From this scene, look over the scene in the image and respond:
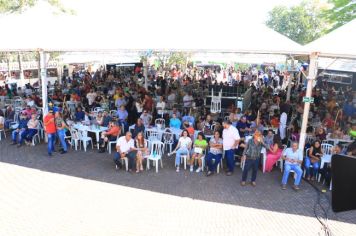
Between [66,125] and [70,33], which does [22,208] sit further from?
[70,33]

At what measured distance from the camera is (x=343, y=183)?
2244 mm

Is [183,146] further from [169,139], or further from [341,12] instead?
[341,12]

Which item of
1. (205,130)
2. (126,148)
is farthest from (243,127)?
(126,148)

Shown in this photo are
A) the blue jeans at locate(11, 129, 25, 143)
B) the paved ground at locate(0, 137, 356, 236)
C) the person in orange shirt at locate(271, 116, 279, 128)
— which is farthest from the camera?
the person in orange shirt at locate(271, 116, 279, 128)

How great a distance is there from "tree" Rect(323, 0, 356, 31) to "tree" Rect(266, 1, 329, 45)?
25.9m

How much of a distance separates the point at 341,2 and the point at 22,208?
58.6ft

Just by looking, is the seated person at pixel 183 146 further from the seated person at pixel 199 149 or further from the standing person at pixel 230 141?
the standing person at pixel 230 141

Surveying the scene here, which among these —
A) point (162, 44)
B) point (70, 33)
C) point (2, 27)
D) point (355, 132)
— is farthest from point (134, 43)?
point (355, 132)

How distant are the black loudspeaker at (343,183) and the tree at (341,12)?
17.4m

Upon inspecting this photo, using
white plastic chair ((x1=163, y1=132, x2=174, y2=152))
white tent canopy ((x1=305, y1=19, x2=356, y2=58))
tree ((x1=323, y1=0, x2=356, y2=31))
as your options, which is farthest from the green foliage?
white plastic chair ((x1=163, y1=132, x2=174, y2=152))

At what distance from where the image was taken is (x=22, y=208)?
21.1 ft

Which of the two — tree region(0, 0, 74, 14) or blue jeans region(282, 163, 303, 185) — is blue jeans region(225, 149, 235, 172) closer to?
blue jeans region(282, 163, 303, 185)

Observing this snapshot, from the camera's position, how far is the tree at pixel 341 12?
672 inches

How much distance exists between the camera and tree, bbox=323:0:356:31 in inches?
672
